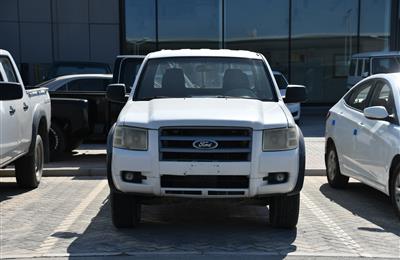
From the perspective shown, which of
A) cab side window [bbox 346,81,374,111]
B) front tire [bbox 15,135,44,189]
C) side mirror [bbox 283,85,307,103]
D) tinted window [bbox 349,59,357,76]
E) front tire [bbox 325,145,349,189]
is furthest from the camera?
tinted window [bbox 349,59,357,76]

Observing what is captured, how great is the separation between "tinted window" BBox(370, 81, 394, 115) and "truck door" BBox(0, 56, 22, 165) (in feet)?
14.8

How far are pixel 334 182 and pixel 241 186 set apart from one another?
3334mm

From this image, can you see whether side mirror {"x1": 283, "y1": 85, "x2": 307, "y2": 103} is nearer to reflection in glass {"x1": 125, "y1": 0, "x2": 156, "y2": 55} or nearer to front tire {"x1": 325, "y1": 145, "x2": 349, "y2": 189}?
front tire {"x1": 325, "y1": 145, "x2": 349, "y2": 189}

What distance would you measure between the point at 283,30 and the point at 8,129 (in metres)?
15.6

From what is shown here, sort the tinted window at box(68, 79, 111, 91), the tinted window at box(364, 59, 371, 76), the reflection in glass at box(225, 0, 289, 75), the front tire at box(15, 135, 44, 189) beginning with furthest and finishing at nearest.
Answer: the reflection in glass at box(225, 0, 289, 75) → the tinted window at box(364, 59, 371, 76) → the tinted window at box(68, 79, 111, 91) → the front tire at box(15, 135, 44, 189)

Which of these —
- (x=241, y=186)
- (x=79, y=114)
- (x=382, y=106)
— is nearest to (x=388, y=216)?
(x=382, y=106)

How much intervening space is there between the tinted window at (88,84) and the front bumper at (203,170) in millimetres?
6625

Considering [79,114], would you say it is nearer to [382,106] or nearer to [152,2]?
[382,106]

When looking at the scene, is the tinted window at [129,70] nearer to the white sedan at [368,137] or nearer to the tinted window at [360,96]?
the white sedan at [368,137]

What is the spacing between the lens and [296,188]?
5.67m

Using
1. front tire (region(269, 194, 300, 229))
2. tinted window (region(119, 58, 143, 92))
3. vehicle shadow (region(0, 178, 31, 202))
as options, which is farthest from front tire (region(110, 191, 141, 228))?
tinted window (region(119, 58, 143, 92))

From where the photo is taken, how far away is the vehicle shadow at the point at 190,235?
17.7 feet

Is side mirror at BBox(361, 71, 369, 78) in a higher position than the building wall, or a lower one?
lower

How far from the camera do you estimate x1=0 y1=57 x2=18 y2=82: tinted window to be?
7890mm
